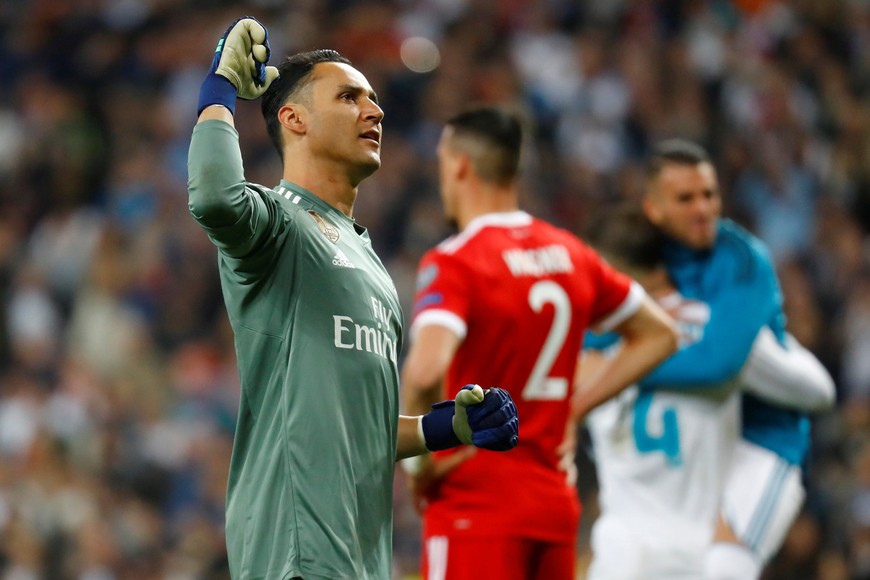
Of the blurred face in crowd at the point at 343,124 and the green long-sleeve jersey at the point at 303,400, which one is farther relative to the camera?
the blurred face in crowd at the point at 343,124

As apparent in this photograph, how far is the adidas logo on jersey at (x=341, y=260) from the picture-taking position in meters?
3.46

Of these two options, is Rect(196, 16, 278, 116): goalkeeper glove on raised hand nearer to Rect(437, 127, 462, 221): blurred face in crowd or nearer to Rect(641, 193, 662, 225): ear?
Rect(437, 127, 462, 221): blurred face in crowd

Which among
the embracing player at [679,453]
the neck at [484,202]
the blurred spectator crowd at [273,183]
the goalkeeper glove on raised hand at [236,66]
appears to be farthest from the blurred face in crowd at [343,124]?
the blurred spectator crowd at [273,183]

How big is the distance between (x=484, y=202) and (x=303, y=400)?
6.48 feet

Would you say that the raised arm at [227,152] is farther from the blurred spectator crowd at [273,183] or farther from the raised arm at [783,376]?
the blurred spectator crowd at [273,183]

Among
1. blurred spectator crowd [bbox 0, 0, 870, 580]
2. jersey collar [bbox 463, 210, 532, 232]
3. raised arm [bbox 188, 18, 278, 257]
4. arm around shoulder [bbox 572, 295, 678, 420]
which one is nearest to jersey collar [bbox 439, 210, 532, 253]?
jersey collar [bbox 463, 210, 532, 232]

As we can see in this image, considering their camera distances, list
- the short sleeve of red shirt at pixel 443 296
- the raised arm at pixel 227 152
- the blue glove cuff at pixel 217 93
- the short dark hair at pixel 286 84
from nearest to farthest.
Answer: the raised arm at pixel 227 152 < the blue glove cuff at pixel 217 93 < the short dark hair at pixel 286 84 < the short sleeve of red shirt at pixel 443 296

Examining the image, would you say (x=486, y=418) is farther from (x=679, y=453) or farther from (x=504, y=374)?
(x=679, y=453)

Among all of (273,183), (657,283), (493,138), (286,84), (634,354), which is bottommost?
(273,183)

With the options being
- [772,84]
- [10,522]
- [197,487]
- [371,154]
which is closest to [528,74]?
[772,84]

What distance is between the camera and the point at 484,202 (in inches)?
202

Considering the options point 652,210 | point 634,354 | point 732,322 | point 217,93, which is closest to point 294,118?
point 217,93

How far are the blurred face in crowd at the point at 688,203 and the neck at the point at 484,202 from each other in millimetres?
956

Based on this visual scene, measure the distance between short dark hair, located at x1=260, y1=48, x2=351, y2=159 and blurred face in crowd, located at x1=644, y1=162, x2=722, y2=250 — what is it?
7.70 feet
